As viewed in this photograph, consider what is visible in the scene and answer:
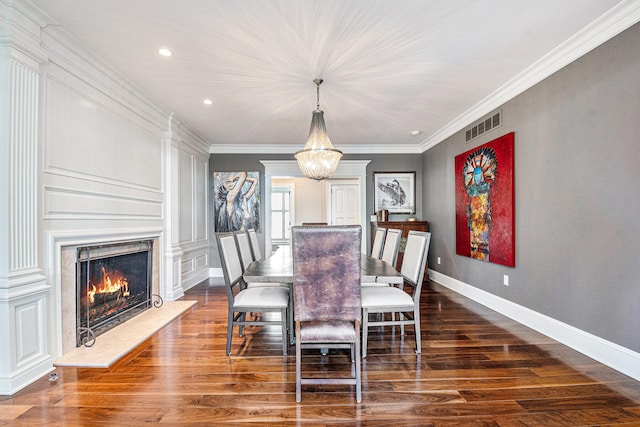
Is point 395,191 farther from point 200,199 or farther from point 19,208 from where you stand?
point 19,208

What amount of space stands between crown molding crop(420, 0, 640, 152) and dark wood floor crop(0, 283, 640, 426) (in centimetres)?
237

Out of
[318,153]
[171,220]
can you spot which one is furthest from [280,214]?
[318,153]

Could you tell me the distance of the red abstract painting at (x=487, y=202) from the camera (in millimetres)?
3418

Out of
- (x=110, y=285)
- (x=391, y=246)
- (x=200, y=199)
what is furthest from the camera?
(x=200, y=199)

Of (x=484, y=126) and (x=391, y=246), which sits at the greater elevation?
(x=484, y=126)

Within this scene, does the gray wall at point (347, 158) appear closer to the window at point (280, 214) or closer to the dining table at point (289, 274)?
the window at point (280, 214)

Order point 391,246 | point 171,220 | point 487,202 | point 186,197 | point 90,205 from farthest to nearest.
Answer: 1. point 186,197
2. point 171,220
3. point 487,202
4. point 391,246
5. point 90,205

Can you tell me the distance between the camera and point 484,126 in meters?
3.90

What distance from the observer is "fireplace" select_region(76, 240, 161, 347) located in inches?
106

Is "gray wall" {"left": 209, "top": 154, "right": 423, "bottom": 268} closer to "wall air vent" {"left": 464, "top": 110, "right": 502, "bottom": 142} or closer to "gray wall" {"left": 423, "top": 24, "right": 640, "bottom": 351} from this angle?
"wall air vent" {"left": 464, "top": 110, "right": 502, "bottom": 142}

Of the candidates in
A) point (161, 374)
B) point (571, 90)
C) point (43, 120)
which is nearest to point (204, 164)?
point (43, 120)

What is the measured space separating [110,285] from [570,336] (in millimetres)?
4183

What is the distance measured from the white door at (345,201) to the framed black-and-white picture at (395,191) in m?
1.77

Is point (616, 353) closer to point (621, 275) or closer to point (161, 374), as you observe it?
point (621, 275)
